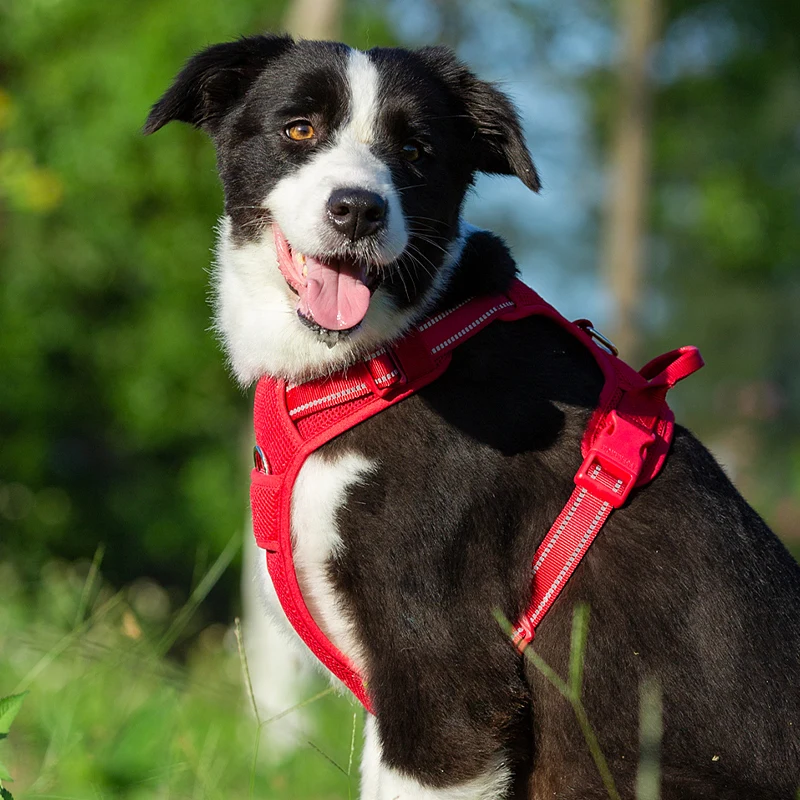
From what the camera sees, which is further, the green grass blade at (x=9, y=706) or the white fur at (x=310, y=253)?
the white fur at (x=310, y=253)

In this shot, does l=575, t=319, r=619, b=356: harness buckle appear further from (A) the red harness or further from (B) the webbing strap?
(B) the webbing strap

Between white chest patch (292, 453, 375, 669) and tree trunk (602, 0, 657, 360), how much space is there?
35.9ft

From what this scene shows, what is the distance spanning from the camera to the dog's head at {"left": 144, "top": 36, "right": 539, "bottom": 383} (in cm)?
246

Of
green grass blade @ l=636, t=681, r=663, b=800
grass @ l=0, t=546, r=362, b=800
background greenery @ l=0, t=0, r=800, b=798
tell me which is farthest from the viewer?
background greenery @ l=0, t=0, r=800, b=798

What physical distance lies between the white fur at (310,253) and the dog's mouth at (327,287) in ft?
0.13

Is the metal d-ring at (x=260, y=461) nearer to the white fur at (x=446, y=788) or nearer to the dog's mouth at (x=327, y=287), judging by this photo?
the dog's mouth at (x=327, y=287)

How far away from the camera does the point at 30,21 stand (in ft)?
40.7

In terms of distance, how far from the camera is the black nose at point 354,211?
239cm

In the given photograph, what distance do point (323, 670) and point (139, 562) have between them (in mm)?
11018

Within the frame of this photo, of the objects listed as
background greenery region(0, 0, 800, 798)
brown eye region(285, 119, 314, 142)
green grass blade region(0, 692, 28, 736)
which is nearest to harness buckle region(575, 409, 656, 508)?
brown eye region(285, 119, 314, 142)

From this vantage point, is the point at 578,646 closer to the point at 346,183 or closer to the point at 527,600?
the point at 527,600

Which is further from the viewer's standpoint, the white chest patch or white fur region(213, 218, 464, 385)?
white fur region(213, 218, 464, 385)

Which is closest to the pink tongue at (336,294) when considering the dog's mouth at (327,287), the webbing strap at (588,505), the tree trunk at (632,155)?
the dog's mouth at (327,287)

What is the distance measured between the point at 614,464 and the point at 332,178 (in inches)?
35.8
